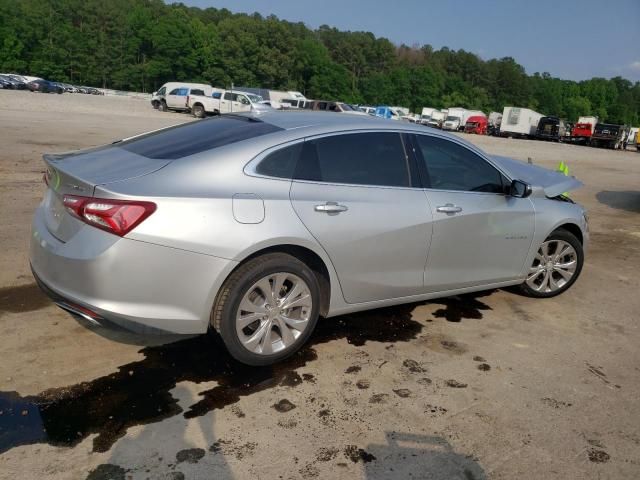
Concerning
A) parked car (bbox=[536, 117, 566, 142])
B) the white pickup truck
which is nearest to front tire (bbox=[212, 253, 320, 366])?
the white pickup truck

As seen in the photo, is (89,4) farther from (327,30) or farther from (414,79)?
(414,79)

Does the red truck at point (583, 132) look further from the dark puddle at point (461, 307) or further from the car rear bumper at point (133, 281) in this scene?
the car rear bumper at point (133, 281)

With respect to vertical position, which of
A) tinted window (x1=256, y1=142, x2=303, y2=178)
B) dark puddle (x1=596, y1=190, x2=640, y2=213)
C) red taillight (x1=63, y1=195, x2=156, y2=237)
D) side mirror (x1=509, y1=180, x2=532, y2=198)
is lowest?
dark puddle (x1=596, y1=190, x2=640, y2=213)

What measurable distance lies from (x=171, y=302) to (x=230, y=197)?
27.9 inches

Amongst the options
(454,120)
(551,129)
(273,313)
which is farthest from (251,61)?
(273,313)

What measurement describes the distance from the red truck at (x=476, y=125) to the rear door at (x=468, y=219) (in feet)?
193

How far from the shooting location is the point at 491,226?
177 inches

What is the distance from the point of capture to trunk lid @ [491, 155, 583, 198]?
16.9 feet

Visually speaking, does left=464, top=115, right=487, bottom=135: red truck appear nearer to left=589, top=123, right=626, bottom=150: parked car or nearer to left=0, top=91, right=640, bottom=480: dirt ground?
left=589, top=123, right=626, bottom=150: parked car

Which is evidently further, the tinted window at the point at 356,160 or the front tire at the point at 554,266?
the front tire at the point at 554,266

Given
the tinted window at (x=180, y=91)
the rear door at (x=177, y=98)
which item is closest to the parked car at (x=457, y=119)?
the tinted window at (x=180, y=91)

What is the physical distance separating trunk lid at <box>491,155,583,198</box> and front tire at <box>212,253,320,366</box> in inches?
96.0

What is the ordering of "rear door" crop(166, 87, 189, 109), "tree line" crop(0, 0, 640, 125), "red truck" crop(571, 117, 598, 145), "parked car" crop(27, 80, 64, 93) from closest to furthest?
"rear door" crop(166, 87, 189, 109) < "red truck" crop(571, 117, 598, 145) < "parked car" crop(27, 80, 64, 93) < "tree line" crop(0, 0, 640, 125)

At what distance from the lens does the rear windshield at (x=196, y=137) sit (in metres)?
3.57
